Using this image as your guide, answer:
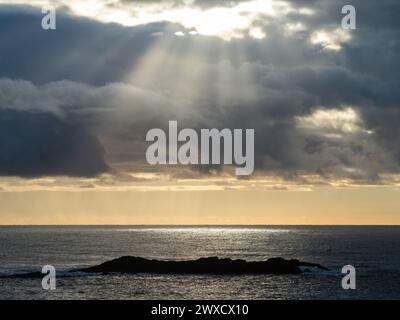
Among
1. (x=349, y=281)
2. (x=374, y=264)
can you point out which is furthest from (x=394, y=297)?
(x=374, y=264)

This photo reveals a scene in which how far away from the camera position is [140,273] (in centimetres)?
11819

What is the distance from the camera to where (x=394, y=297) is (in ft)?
294

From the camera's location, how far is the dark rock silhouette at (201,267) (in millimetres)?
120250

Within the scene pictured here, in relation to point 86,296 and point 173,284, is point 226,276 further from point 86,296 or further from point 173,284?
point 86,296

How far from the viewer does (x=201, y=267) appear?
122875mm

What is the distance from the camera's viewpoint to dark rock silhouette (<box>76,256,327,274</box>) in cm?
12025

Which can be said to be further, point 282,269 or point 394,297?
point 282,269
